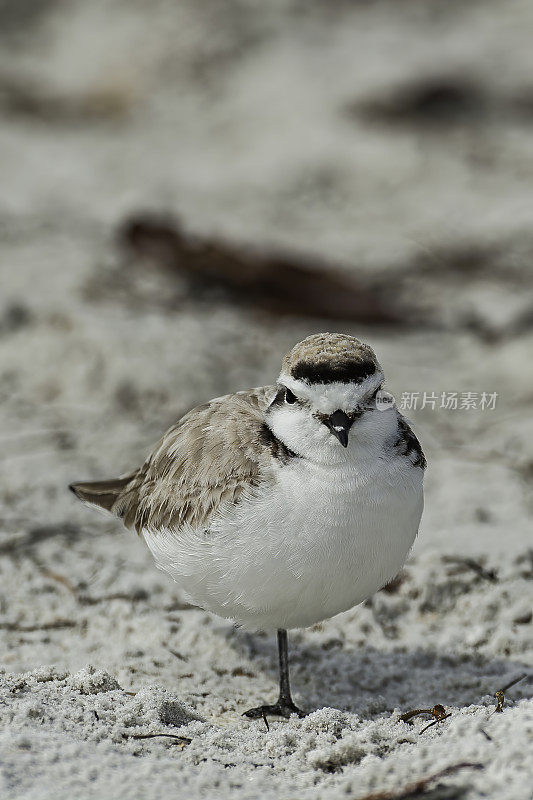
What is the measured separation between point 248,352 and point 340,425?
3354 mm

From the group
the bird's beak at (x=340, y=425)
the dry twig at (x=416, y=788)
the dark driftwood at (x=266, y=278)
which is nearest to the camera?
the dry twig at (x=416, y=788)

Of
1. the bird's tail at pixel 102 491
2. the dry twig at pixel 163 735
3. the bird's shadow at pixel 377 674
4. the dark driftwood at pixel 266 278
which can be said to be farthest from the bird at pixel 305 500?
the dark driftwood at pixel 266 278

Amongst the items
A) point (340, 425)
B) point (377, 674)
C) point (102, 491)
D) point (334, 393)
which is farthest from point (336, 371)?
point (102, 491)

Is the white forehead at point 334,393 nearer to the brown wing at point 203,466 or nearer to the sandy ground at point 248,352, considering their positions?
the brown wing at point 203,466

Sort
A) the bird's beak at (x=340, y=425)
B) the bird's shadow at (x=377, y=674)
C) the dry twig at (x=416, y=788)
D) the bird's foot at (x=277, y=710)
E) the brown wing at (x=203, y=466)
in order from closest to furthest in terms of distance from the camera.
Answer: the dry twig at (x=416, y=788)
the bird's beak at (x=340, y=425)
the brown wing at (x=203, y=466)
the bird's foot at (x=277, y=710)
the bird's shadow at (x=377, y=674)

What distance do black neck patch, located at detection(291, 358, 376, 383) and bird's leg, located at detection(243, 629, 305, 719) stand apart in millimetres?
1161

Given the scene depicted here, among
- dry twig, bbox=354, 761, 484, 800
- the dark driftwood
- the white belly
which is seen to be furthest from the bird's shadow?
the dark driftwood

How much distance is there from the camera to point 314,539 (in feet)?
11.0

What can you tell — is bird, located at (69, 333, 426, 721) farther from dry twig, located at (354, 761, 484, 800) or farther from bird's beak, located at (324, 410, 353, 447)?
dry twig, located at (354, 761, 484, 800)

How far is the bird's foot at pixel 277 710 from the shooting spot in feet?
12.3

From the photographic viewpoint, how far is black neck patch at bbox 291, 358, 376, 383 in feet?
11.0

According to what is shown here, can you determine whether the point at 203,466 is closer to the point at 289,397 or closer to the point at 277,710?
the point at 289,397

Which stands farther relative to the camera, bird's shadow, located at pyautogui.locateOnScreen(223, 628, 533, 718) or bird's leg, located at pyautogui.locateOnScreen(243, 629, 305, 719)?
bird's shadow, located at pyautogui.locateOnScreen(223, 628, 533, 718)

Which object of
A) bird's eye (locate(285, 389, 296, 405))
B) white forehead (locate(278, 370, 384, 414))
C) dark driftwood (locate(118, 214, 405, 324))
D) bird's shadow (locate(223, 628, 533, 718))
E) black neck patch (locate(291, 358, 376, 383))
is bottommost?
bird's shadow (locate(223, 628, 533, 718))
